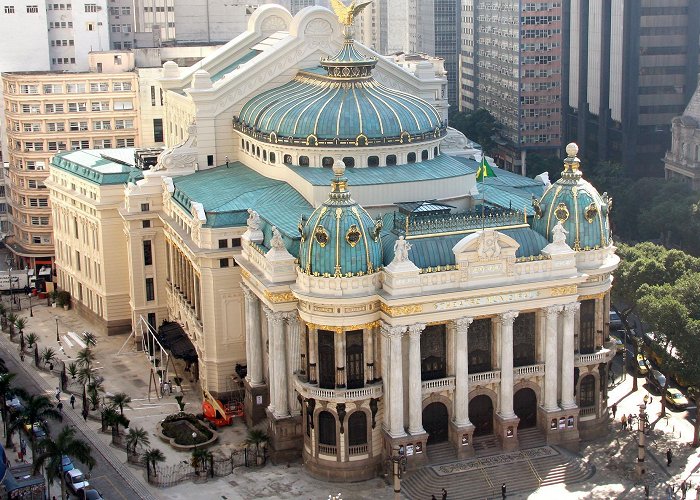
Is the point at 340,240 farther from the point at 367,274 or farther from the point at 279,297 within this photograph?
the point at 279,297

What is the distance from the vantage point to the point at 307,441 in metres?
138

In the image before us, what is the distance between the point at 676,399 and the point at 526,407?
22.8 meters

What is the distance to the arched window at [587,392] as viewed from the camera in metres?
145

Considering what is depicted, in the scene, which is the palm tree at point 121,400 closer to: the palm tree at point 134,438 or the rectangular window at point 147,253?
the palm tree at point 134,438

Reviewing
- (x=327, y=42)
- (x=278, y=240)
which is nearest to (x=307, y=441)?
(x=278, y=240)

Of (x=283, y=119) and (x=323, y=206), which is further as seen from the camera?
(x=283, y=119)

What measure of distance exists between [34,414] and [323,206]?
38.6 meters

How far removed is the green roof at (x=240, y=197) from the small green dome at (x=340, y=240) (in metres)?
7.52

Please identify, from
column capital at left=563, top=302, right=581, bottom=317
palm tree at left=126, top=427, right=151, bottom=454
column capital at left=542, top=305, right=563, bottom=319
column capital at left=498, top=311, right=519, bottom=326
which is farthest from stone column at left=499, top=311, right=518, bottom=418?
palm tree at left=126, top=427, right=151, bottom=454

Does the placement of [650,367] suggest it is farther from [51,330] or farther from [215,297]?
[51,330]

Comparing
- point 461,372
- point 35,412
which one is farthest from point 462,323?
point 35,412

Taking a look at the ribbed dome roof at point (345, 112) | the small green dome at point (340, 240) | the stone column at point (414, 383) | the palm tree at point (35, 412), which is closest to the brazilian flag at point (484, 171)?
the ribbed dome roof at point (345, 112)

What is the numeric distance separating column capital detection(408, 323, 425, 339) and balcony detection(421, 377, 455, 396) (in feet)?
20.7

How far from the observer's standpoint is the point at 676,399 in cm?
15388
